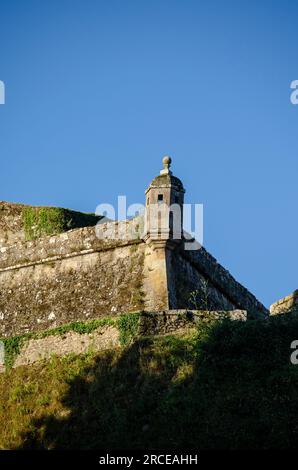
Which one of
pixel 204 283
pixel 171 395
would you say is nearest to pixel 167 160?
pixel 204 283

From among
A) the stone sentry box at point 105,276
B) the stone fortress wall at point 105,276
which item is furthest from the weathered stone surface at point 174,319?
the stone sentry box at point 105,276

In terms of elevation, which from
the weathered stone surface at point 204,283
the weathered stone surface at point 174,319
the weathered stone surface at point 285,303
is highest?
the weathered stone surface at point 204,283

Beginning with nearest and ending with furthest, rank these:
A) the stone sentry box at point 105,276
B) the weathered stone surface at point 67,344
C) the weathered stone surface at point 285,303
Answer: the weathered stone surface at point 67,344, the stone sentry box at point 105,276, the weathered stone surface at point 285,303

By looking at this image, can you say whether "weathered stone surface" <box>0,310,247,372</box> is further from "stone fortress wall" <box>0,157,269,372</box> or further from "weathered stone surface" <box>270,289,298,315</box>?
"weathered stone surface" <box>270,289,298,315</box>

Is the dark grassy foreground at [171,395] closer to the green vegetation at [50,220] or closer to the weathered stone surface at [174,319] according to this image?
the weathered stone surface at [174,319]

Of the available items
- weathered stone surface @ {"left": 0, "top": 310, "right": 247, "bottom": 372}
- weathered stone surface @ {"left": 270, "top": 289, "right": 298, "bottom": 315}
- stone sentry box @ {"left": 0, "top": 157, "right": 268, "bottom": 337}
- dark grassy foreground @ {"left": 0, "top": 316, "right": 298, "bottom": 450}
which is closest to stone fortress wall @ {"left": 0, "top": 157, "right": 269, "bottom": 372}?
stone sentry box @ {"left": 0, "top": 157, "right": 268, "bottom": 337}

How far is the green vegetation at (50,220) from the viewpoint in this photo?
35.7m

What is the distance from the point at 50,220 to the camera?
1410 inches

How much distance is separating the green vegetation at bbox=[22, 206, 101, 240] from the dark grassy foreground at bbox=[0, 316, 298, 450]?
9.17 m

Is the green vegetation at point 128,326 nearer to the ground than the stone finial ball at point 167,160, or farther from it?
nearer to the ground

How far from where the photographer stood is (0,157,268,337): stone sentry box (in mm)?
30734

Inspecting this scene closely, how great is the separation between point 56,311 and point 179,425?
34.5 feet

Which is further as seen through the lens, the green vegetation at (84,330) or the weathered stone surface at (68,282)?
the weathered stone surface at (68,282)

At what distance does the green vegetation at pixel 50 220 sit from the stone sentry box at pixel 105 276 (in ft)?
5.24
